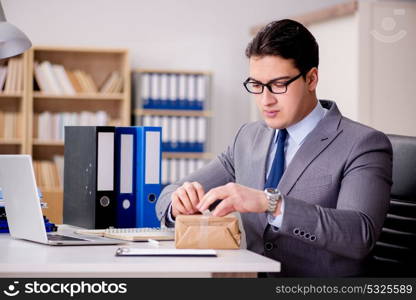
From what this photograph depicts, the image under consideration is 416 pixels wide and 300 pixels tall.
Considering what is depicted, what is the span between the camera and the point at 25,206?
209 centimetres

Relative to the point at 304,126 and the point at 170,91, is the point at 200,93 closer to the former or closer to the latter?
the point at 170,91

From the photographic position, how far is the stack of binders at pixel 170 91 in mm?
6496

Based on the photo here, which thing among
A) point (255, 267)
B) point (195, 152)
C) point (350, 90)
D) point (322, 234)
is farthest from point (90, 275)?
point (195, 152)

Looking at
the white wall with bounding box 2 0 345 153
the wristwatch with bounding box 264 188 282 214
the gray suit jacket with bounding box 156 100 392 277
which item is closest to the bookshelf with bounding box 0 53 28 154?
the white wall with bounding box 2 0 345 153

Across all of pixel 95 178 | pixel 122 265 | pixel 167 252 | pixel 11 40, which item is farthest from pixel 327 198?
pixel 11 40

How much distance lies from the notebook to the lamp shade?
2.51 feet

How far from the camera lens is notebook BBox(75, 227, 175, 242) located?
2.18 m

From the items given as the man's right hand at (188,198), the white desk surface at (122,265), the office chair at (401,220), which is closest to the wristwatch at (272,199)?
the white desk surface at (122,265)

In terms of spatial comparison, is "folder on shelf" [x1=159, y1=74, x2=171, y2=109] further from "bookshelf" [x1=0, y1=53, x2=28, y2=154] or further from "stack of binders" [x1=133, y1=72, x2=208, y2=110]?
"bookshelf" [x1=0, y1=53, x2=28, y2=154]

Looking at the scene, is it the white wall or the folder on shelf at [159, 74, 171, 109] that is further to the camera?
the white wall

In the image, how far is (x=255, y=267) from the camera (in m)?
1.68

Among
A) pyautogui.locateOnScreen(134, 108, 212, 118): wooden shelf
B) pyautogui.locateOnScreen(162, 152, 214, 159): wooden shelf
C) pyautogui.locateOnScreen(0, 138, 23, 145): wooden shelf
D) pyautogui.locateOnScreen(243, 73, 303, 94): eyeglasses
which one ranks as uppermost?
pyautogui.locateOnScreen(243, 73, 303, 94): eyeglasses

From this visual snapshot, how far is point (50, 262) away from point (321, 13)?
14.1 feet

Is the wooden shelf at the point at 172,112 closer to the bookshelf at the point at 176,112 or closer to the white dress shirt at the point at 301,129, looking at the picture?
the bookshelf at the point at 176,112
